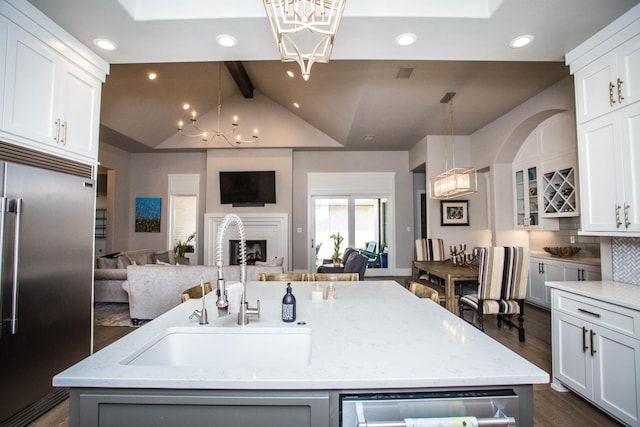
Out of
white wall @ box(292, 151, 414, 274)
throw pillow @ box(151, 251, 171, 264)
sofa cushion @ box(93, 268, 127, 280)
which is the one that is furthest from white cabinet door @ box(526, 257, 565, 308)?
throw pillow @ box(151, 251, 171, 264)

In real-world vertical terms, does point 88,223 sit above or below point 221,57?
below

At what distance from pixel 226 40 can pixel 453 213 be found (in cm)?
513

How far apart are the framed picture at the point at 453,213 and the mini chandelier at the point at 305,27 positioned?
448 centimetres

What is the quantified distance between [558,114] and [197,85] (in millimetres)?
5973

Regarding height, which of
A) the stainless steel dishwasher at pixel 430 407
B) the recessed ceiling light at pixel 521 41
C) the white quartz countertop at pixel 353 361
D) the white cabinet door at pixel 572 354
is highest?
the recessed ceiling light at pixel 521 41

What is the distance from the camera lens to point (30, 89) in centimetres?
190

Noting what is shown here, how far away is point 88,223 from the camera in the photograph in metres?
2.26

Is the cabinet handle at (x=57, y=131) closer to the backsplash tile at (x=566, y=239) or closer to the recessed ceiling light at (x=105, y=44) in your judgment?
the recessed ceiling light at (x=105, y=44)

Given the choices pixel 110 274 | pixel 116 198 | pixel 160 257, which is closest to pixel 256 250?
pixel 160 257

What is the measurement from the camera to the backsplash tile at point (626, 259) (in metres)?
2.10

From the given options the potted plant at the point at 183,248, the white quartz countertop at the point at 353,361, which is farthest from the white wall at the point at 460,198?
the potted plant at the point at 183,248

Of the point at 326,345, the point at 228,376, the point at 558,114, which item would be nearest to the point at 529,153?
the point at 558,114

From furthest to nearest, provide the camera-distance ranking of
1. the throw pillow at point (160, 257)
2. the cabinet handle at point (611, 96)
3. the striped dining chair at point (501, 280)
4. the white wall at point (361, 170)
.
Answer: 1. the white wall at point (361, 170)
2. the throw pillow at point (160, 257)
3. the striped dining chair at point (501, 280)
4. the cabinet handle at point (611, 96)

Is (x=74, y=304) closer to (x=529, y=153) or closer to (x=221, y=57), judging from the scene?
(x=221, y=57)
